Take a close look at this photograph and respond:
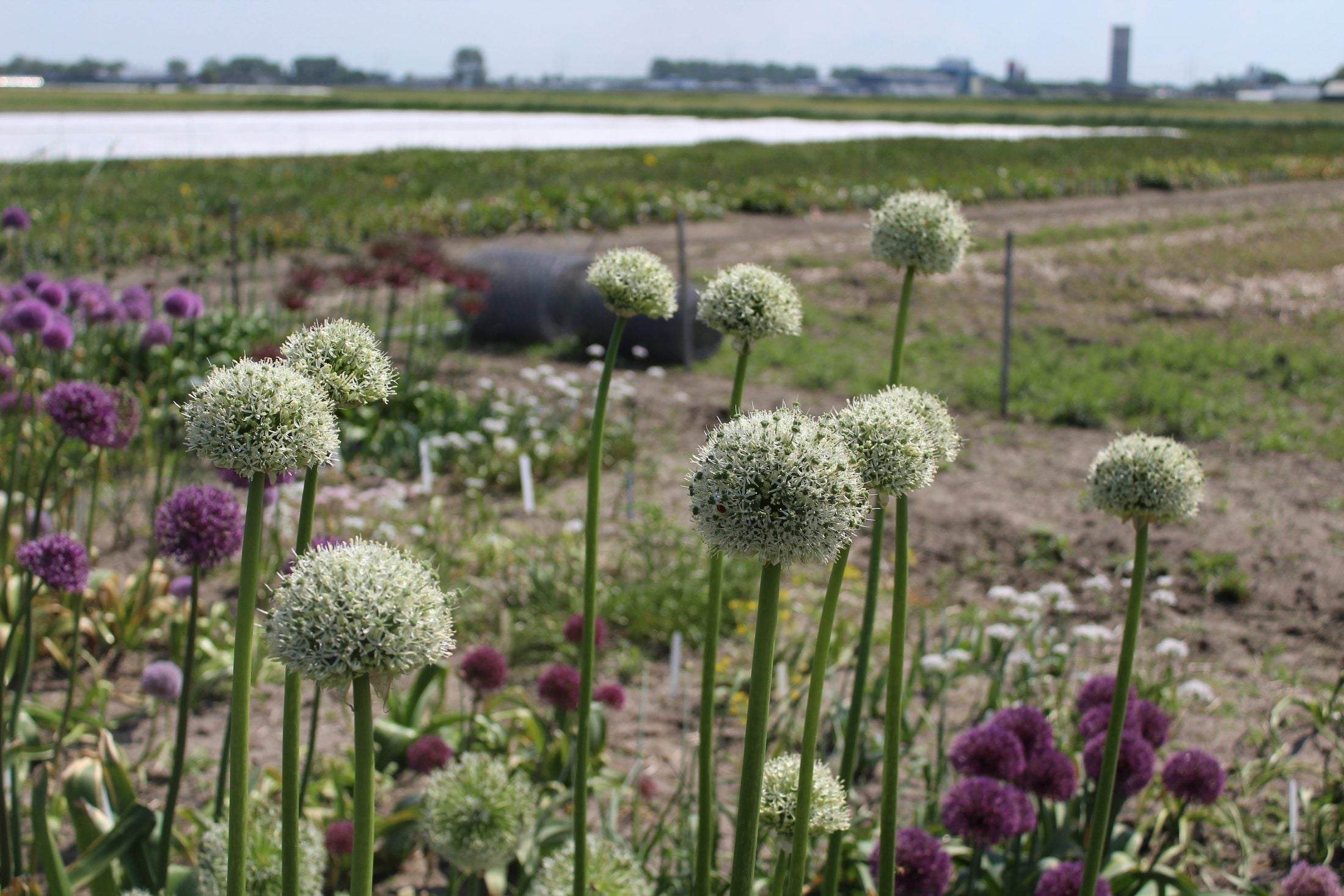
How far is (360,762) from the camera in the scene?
1.29 meters

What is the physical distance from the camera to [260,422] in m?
1.46

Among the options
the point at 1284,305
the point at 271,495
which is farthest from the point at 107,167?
the point at 271,495

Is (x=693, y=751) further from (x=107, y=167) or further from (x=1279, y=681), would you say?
(x=107, y=167)

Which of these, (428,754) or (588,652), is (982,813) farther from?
(428,754)

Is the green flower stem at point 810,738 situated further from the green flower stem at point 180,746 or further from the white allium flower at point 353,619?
the green flower stem at point 180,746

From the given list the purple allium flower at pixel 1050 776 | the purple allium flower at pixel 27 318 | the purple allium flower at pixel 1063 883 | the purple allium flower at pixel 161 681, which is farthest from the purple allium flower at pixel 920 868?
the purple allium flower at pixel 27 318

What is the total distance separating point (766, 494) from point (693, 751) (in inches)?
127

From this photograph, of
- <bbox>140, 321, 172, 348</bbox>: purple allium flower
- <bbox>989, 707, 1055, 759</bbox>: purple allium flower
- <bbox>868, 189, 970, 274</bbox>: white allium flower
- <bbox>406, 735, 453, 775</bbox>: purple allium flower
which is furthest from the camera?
<bbox>140, 321, 172, 348</bbox>: purple allium flower

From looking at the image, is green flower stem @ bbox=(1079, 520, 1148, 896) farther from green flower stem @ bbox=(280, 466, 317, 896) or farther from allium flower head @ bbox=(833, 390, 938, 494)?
green flower stem @ bbox=(280, 466, 317, 896)

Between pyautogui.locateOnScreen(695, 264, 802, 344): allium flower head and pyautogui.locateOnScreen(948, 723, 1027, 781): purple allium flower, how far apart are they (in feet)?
3.92

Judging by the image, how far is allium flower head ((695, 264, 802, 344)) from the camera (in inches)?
86.3

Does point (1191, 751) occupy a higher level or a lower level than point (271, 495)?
lower

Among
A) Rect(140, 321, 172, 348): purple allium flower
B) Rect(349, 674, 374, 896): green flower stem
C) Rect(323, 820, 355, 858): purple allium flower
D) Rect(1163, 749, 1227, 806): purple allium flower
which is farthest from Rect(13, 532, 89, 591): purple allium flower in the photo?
Rect(140, 321, 172, 348): purple allium flower

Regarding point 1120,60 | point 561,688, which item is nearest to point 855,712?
point 561,688
